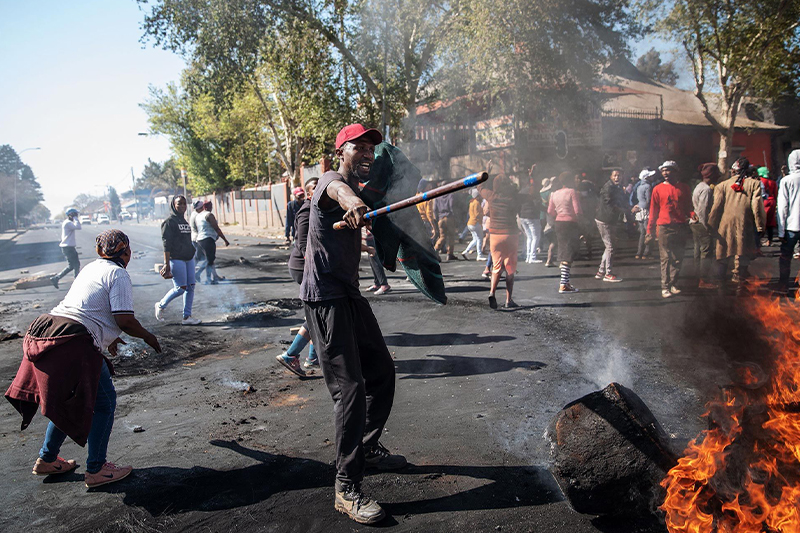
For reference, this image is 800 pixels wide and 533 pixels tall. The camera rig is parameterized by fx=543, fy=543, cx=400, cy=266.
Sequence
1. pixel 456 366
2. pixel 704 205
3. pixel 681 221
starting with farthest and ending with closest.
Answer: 1. pixel 704 205
2. pixel 681 221
3. pixel 456 366

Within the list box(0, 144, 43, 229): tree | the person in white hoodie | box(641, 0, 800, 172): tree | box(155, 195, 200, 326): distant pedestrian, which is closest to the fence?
box(641, 0, 800, 172): tree

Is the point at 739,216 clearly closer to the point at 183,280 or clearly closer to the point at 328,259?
the point at 328,259

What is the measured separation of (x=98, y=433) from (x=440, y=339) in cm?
386

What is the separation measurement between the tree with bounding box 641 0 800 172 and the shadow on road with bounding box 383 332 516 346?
7.10 m

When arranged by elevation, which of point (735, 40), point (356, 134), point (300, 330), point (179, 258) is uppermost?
point (735, 40)

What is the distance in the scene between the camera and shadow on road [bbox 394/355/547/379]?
5.11m

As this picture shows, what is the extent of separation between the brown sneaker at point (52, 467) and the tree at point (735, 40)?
34.7 ft

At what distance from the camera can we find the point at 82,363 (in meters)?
3.05

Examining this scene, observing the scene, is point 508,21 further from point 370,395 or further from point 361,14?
point 370,395

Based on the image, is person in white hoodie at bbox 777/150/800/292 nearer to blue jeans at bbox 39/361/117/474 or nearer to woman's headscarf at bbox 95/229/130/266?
woman's headscarf at bbox 95/229/130/266

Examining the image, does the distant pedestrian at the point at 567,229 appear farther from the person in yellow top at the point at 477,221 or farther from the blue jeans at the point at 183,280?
the blue jeans at the point at 183,280

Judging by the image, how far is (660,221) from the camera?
7.99m

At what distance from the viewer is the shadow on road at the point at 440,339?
20.2ft

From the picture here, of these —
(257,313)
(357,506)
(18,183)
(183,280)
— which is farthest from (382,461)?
(18,183)
